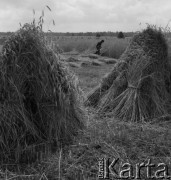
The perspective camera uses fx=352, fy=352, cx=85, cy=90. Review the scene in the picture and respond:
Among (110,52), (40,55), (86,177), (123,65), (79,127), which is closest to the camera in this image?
(86,177)

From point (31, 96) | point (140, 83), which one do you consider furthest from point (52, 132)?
point (140, 83)

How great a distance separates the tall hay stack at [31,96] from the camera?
368 centimetres

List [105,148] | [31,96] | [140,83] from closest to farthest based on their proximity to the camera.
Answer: [31,96], [105,148], [140,83]

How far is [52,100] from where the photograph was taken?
156 inches

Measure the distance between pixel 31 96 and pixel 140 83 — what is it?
264 centimetres

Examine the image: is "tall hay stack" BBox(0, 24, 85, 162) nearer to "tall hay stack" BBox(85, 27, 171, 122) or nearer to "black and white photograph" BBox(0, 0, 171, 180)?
"black and white photograph" BBox(0, 0, 171, 180)

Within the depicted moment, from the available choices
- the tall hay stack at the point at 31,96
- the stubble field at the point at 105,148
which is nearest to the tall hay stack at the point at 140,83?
the stubble field at the point at 105,148

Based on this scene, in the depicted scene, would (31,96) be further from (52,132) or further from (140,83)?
(140,83)

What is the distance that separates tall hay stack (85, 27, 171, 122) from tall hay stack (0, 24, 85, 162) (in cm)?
203

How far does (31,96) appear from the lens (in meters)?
3.93

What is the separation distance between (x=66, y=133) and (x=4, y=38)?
4.32 feet

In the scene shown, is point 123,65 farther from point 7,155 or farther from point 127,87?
point 7,155

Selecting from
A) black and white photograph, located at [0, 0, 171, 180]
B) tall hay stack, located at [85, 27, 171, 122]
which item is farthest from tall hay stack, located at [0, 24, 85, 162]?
tall hay stack, located at [85, 27, 171, 122]

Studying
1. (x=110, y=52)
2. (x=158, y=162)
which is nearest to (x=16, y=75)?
(x=158, y=162)
